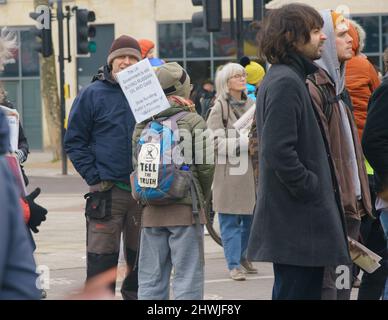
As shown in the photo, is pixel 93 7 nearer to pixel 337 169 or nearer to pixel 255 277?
pixel 255 277

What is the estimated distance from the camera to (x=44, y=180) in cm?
2334

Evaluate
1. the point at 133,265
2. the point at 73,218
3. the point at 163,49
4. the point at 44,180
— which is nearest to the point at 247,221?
the point at 133,265

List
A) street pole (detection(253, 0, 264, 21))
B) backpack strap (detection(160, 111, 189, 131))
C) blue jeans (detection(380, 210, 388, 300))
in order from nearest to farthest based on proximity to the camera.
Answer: blue jeans (detection(380, 210, 388, 300)) < backpack strap (detection(160, 111, 189, 131)) < street pole (detection(253, 0, 264, 21))

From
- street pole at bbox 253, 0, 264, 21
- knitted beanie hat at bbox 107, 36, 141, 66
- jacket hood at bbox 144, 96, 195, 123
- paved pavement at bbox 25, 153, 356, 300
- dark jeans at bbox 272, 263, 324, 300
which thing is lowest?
paved pavement at bbox 25, 153, 356, 300

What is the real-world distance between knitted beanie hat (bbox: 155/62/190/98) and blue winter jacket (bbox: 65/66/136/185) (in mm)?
523

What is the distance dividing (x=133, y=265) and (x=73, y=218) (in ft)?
23.7

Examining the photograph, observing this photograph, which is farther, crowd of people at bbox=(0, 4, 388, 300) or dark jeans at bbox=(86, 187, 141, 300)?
dark jeans at bbox=(86, 187, 141, 300)

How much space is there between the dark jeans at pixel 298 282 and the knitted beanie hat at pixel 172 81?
1714 mm

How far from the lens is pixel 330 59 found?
5.90 metres

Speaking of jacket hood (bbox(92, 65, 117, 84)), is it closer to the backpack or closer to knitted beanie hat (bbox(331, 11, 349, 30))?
the backpack

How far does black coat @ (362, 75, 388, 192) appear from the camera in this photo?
594cm

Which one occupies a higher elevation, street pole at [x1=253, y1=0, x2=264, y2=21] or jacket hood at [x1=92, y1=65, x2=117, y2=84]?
street pole at [x1=253, y1=0, x2=264, y2=21]

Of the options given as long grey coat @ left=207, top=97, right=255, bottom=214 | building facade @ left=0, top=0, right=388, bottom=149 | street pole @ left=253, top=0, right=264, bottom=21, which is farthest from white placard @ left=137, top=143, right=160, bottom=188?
building facade @ left=0, top=0, right=388, bottom=149
